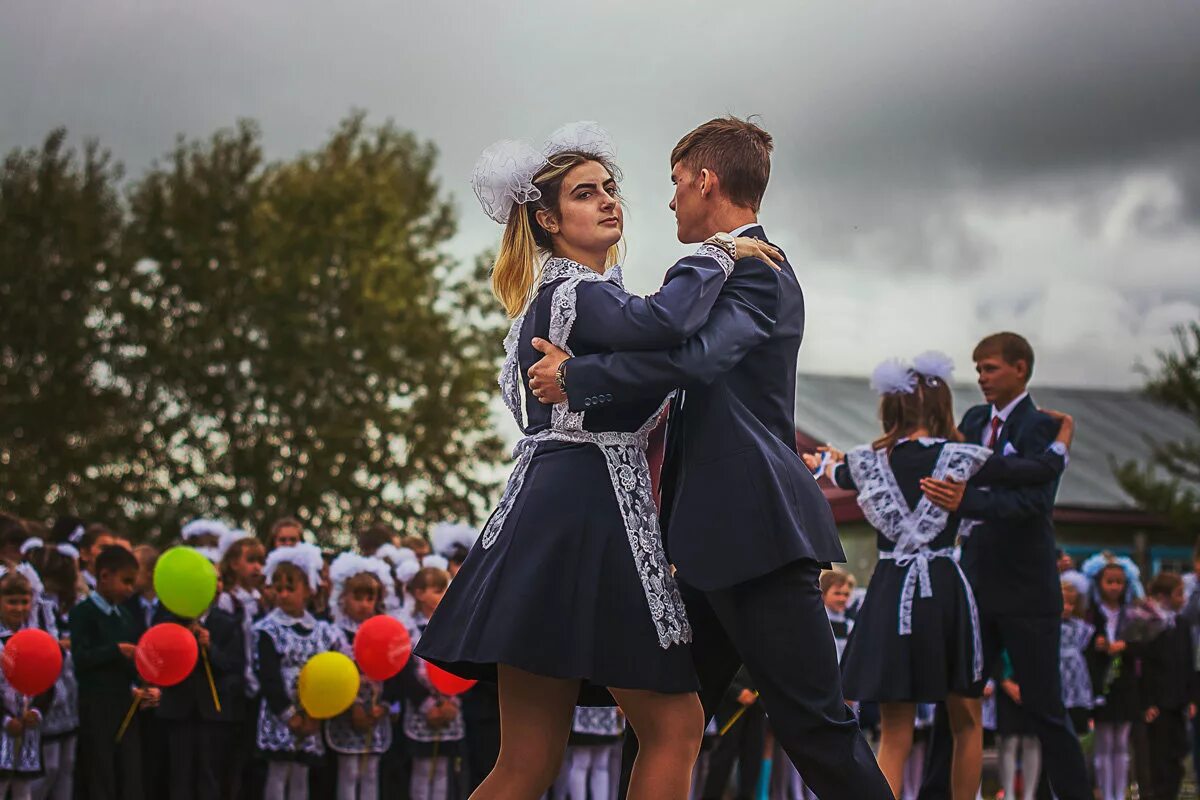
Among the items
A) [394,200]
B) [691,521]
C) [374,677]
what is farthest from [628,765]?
[394,200]

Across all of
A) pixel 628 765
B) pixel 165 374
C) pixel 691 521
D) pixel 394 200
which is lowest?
pixel 628 765

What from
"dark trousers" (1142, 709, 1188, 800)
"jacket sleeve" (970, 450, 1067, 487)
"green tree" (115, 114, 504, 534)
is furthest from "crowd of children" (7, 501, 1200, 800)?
"green tree" (115, 114, 504, 534)

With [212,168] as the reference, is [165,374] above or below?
below

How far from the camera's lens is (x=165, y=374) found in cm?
2470

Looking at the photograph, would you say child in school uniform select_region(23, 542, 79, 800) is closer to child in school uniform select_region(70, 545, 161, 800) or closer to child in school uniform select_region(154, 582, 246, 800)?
child in school uniform select_region(70, 545, 161, 800)

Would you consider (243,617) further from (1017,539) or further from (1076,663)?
(1076,663)

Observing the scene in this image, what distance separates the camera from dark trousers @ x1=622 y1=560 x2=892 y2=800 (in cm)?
414

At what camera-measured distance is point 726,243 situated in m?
4.34

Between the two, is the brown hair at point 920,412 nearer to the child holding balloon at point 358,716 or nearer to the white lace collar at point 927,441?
the white lace collar at point 927,441

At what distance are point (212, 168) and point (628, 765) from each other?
2317 centimetres

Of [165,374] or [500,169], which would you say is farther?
[165,374]

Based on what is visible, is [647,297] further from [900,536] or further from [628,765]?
[900,536]

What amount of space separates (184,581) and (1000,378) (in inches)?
175

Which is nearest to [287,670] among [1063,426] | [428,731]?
[428,731]
